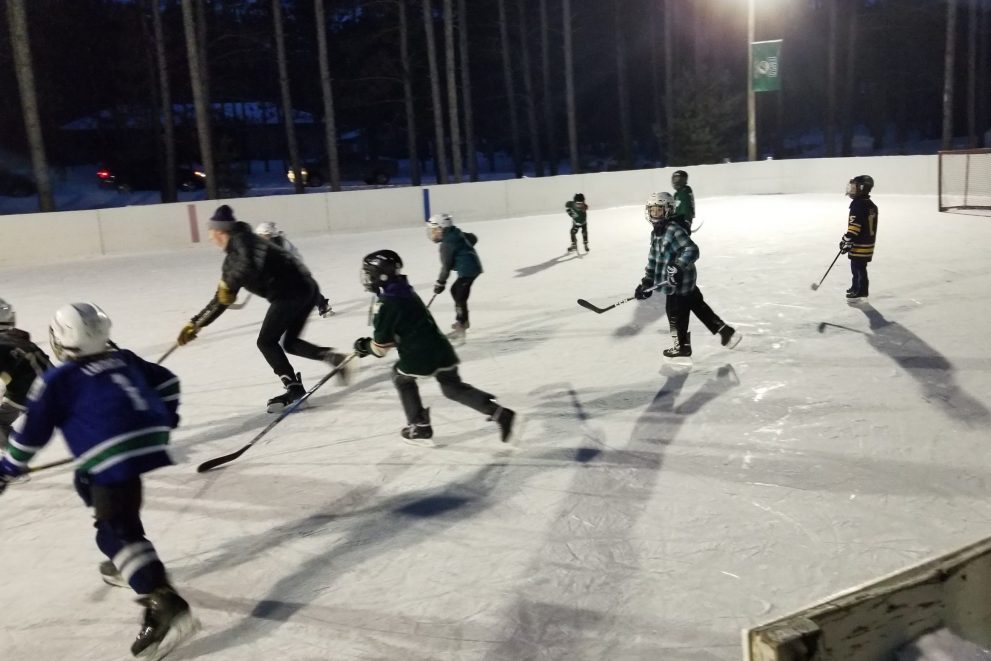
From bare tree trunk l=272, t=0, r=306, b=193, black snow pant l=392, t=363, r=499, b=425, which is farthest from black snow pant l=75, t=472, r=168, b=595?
bare tree trunk l=272, t=0, r=306, b=193

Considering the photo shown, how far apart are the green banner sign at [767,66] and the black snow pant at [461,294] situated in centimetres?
1627

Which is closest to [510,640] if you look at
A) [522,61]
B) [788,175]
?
[788,175]

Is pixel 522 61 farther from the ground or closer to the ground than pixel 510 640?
farther from the ground

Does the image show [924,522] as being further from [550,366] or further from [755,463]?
[550,366]

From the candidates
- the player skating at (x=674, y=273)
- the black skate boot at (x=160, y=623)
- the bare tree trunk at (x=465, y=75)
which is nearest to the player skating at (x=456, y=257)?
the player skating at (x=674, y=273)

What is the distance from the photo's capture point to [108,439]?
2.86 metres

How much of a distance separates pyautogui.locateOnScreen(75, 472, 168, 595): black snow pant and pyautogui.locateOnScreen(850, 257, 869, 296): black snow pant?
24.1 feet

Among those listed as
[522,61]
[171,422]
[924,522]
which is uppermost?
[522,61]

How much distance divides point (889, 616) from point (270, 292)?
4552 mm

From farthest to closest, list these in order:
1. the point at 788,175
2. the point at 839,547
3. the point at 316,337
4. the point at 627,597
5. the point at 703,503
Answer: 1. the point at 788,175
2. the point at 316,337
3. the point at 703,503
4. the point at 839,547
5. the point at 627,597

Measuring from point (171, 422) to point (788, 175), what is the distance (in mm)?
21707

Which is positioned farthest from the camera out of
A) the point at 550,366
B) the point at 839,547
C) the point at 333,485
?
the point at 550,366

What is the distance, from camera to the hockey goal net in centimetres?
1650

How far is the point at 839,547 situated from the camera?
3.50 metres
